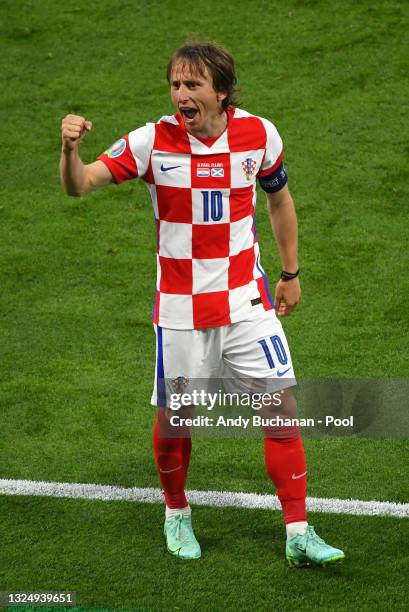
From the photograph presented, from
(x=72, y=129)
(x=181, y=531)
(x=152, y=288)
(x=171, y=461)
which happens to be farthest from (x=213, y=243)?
(x=152, y=288)

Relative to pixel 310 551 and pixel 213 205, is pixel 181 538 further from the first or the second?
pixel 213 205

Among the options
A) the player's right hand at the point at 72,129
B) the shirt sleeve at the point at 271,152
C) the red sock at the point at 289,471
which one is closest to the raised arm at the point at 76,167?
the player's right hand at the point at 72,129

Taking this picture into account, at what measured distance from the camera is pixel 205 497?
5492 mm

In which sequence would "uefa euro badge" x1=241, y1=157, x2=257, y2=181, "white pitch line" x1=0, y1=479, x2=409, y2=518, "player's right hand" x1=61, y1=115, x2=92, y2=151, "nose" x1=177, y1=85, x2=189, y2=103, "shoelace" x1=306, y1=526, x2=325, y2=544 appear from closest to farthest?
"player's right hand" x1=61, y1=115, x2=92, y2=151 < "nose" x1=177, y1=85, x2=189, y2=103 < "uefa euro badge" x1=241, y1=157, x2=257, y2=181 < "shoelace" x1=306, y1=526, x2=325, y2=544 < "white pitch line" x1=0, y1=479, x2=409, y2=518

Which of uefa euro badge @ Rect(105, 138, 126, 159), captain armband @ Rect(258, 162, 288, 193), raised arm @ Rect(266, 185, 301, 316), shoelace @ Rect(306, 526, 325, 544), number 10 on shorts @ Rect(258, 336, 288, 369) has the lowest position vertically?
shoelace @ Rect(306, 526, 325, 544)

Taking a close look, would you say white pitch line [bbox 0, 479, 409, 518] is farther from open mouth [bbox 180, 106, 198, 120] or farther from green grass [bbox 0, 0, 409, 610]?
open mouth [bbox 180, 106, 198, 120]

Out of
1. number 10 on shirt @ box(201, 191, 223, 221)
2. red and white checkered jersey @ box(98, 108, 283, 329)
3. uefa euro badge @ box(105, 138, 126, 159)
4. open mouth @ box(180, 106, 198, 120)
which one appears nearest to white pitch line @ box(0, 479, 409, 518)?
red and white checkered jersey @ box(98, 108, 283, 329)

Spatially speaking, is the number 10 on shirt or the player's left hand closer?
the number 10 on shirt

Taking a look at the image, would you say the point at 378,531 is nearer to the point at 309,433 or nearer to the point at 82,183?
the point at 309,433

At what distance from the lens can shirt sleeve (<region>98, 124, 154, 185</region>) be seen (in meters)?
4.70

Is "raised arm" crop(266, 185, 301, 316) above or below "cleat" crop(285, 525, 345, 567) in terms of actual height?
above

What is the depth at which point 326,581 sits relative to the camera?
4.79 m

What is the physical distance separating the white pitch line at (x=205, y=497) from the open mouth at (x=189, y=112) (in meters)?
1.74

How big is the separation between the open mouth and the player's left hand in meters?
0.83
